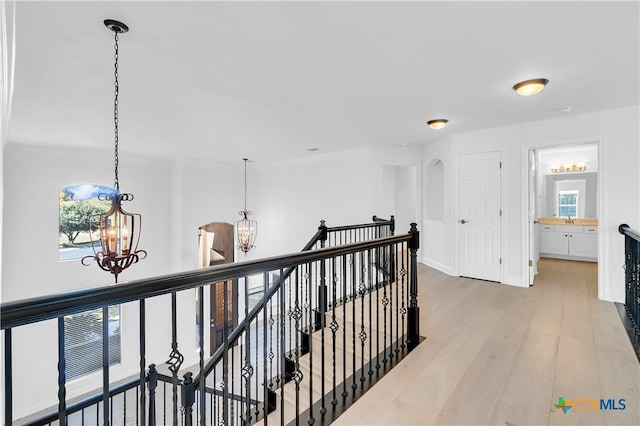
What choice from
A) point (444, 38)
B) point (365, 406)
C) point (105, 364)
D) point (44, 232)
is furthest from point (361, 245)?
point (44, 232)

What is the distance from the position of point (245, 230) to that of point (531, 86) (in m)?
6.56

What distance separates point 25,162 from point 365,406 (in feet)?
21.2

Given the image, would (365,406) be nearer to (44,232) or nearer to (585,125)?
(585,125)

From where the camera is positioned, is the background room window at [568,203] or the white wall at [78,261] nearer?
the white wall at [78,261]

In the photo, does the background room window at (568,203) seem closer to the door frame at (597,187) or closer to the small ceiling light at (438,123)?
the door frame at (597,187)

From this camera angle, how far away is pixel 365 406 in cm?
196

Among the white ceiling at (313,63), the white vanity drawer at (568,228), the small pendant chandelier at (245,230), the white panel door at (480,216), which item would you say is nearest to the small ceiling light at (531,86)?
the white ceiling at (313,63)

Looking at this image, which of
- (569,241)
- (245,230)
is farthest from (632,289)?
(245,230)

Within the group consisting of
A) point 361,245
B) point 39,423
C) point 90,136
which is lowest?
point 39,423

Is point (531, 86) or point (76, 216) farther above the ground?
point (531, 86)

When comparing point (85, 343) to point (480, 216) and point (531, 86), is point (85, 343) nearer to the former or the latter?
point (480, 216)

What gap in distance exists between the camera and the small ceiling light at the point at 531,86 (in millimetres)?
2872

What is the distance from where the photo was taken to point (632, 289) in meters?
3.16

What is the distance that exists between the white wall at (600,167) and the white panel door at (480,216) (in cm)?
11
